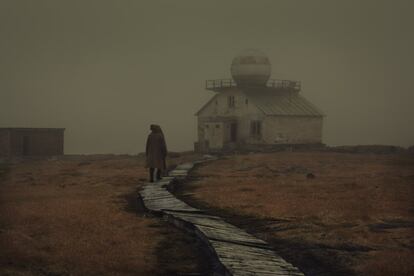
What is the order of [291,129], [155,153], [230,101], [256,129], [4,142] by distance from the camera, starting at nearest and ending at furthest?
[155,153], [4,142], [256,129], [291,129], [230,101]

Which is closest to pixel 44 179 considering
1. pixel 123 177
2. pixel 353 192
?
pixel 123 177

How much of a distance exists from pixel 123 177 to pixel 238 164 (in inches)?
362

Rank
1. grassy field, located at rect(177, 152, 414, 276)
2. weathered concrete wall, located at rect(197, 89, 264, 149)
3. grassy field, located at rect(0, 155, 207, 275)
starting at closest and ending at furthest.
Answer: grassy field, located at rect(0, 155, 207, 275) < grassy field, located at rect(177, 152, 414, 276) < weathered concrete wall, located at rect(197, 89, 264, 149)

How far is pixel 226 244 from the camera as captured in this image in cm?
927

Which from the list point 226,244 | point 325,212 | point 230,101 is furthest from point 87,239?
point 230,101

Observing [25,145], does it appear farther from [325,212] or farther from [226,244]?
[226,244]

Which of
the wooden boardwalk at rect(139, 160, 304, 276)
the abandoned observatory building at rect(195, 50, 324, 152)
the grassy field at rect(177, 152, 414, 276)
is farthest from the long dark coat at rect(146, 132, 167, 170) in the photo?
the abandoned observatory building at rect(195, 50, 324, 152)

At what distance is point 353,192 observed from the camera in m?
18.2

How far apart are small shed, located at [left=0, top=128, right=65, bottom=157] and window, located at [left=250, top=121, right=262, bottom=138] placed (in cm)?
1731

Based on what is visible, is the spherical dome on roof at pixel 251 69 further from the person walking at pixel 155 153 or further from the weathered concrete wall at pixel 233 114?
the person walking at pixel 155 153

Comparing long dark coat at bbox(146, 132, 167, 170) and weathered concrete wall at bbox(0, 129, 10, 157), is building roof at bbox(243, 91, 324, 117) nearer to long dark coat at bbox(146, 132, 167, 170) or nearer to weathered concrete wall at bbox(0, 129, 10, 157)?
weathered concrete wall at bbox(0, 129, 10, 157)

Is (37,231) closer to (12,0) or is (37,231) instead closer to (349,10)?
(349,10)

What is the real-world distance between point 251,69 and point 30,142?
21.4m

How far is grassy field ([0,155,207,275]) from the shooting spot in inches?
341
